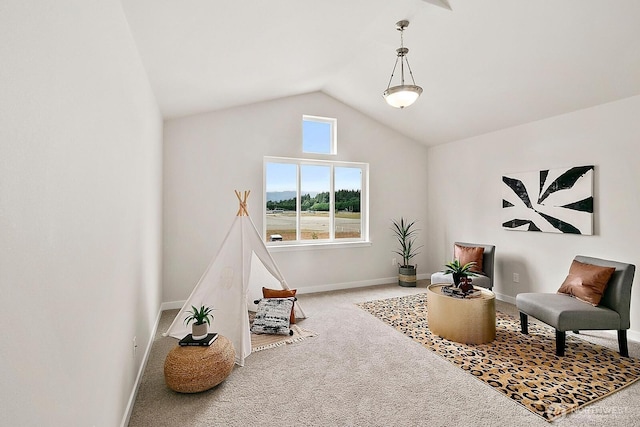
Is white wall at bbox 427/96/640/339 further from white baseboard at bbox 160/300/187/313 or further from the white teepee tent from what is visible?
white baseboard at bbox 160/300/187/313

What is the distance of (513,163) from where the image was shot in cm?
446

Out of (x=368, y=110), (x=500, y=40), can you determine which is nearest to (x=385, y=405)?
(x=500, y=40)

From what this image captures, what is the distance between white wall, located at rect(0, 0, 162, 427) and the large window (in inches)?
113

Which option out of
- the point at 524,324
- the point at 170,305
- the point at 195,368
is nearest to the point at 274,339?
the point at 195,368

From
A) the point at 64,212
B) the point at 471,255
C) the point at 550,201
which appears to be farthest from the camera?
the point at 471,255

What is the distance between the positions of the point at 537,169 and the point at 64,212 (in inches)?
193

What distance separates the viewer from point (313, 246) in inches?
201

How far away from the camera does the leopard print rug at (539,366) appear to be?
2.28 metres

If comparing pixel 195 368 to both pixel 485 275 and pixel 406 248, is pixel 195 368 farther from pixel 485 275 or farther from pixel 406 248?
pixel 406 248

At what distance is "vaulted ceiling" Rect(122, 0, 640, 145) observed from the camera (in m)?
2.37

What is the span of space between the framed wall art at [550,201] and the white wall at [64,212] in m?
4.64

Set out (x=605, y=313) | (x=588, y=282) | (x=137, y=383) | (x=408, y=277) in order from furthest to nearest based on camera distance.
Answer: (x=408, y=277) → (x=588, y=282) → (x=605, y=313) → (x=137, y=383)

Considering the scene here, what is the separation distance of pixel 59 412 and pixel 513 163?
5191 millimetres

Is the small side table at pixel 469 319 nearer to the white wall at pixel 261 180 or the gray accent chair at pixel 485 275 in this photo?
the gray accent chair at pixel 485 275
